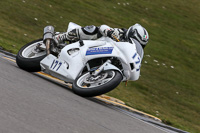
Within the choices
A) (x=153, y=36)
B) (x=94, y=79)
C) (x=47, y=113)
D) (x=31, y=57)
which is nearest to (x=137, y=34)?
(x=94, y=79)

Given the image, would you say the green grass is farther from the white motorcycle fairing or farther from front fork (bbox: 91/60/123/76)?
front fork (bbox: 91/60/123/76)

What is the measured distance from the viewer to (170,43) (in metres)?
19.8

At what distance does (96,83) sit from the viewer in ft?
21.4

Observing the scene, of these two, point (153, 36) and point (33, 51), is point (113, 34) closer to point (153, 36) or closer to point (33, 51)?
point (33, 51)

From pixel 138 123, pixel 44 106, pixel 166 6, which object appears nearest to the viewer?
pixel 44 106

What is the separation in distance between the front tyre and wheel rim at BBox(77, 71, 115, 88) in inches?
41.7

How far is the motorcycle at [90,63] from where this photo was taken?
6590mm

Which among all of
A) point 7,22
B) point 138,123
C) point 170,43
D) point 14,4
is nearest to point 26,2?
point 14,4

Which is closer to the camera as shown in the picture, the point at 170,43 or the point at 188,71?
the point at 188,71

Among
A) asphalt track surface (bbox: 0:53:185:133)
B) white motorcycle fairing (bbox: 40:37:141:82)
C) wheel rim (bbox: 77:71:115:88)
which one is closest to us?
asphalt track surface (bbox: 0:53:185:133)

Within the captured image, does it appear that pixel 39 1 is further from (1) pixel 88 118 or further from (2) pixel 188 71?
(1) pixel 88 118

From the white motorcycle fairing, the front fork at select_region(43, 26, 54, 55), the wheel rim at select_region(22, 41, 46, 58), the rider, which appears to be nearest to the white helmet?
the rider

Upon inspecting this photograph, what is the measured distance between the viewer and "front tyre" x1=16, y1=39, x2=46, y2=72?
23.9ft

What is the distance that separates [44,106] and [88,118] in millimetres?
538
